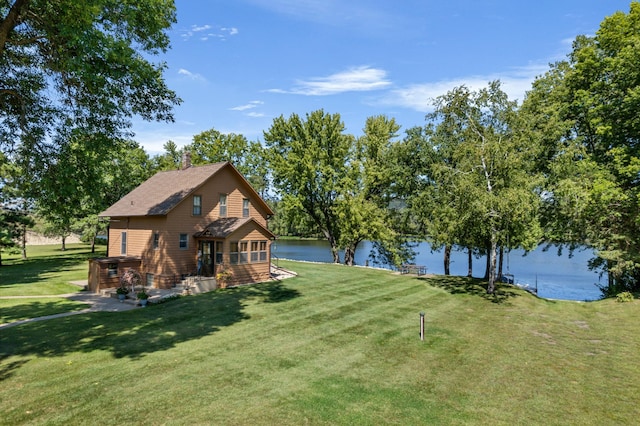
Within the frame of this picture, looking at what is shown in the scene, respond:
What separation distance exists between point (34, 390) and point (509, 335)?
1629 cm

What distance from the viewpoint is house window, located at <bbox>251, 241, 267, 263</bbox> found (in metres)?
Answer: 25.7

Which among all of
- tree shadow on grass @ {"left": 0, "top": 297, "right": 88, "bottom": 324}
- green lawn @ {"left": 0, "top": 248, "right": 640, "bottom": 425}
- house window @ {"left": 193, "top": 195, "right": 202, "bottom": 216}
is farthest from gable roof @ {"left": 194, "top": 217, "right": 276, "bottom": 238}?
tree shadow on grass @ {"left": 0, "top": 297, "right": 88, "bottom": 324}

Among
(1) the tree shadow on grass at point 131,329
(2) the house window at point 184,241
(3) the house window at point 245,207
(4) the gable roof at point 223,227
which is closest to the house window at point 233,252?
(4) the gable roof at point 223,227

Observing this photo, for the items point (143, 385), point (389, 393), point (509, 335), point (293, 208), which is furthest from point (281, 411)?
point (293, 208)

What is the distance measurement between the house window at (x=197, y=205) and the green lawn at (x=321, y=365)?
24.2ft

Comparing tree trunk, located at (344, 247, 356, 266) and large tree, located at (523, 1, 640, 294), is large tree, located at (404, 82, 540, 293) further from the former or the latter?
tree trunk, located at (344, 247, 356, 266)

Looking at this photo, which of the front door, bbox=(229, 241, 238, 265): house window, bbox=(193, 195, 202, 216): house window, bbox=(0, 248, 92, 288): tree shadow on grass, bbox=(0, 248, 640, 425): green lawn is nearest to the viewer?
bbox=(0, 248, 640, 425): green lawn

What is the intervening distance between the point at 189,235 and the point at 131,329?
1063 cm

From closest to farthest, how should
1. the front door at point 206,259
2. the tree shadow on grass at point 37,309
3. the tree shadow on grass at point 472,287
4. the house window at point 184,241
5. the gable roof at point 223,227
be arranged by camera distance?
1. the tree shadow on grass at point 37,309
2. the tree shadow on grass at point 472,287
3. the gable roof at point 223,227
4. the house window at point 184,241
5. the front door at point 206,259

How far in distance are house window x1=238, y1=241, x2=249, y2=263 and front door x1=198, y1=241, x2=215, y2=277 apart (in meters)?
2.05

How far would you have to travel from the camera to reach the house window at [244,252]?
81.9 feet

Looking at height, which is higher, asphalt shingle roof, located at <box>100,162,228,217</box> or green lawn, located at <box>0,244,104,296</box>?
asphalt shingle roof, located at <box>100,162,228,217</box>

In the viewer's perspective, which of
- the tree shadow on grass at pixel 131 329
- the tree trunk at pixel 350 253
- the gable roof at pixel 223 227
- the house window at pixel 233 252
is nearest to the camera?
the tree shadow on grass at pixel 131 329

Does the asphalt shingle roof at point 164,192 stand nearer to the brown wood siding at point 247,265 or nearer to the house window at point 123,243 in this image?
the house window at point 123,243
